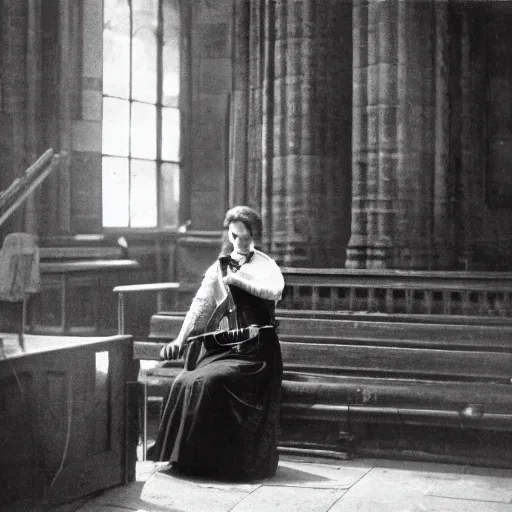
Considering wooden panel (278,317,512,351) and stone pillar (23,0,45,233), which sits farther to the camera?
stone pillar (23,0,45,233)

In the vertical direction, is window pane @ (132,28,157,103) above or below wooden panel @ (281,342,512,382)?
above

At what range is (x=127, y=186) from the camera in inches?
558

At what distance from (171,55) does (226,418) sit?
896 cm

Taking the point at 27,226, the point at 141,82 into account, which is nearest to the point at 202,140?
the point at 141,82

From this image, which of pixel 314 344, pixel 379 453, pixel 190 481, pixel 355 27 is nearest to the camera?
pixel 190 481

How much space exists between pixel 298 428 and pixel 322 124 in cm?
300

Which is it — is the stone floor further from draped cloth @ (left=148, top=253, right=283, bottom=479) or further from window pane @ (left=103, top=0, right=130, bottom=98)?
window pane @ (left=103, top=0, right=130, bottom=98)

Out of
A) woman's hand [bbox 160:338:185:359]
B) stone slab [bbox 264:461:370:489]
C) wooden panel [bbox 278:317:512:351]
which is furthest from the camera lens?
wooden panel [bbox 278:317:512:351]

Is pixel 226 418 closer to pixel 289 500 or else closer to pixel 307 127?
pixel 289 500

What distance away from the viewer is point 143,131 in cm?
1454

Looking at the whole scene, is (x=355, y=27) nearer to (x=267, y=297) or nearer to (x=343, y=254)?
(x=343, y=254)

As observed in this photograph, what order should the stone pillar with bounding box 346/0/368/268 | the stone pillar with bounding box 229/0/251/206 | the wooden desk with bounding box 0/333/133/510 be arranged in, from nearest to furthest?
1. the wooden desk with bounding box 0/333/133/510
2. the stone pillar with bounding box 346/0/368/268
3. the stone pillar with bounding box 229/0/251/206

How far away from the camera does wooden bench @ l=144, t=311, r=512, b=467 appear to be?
281 inches

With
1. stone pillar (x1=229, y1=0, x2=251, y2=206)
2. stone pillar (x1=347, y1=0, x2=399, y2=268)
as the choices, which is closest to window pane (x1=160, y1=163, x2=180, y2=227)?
stone pillar (x1=229, y1=0, x2=251, y2=206)
